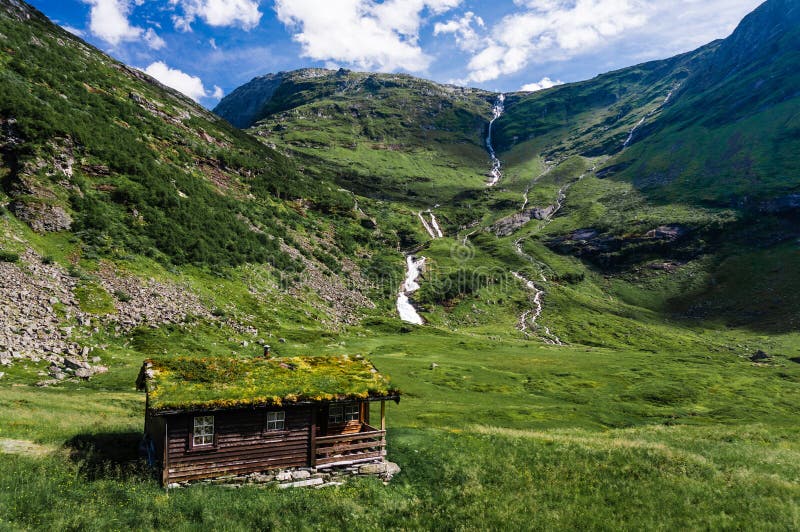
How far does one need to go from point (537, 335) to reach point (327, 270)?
58193 millimetres

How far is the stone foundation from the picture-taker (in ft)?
73.6

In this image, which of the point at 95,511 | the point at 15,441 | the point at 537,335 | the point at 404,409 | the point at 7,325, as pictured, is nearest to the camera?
the point at 95,511

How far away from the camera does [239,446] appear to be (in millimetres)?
22828

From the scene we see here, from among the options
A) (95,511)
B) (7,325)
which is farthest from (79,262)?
(95,511)

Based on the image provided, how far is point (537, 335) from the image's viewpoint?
112 metres

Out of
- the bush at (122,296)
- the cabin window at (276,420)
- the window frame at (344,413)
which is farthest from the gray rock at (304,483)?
the bush at (122,296)

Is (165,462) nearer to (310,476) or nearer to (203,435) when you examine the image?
(203,435)

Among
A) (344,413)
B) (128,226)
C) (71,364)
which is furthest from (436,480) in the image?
(128,226)

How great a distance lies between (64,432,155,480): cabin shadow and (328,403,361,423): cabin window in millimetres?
9638

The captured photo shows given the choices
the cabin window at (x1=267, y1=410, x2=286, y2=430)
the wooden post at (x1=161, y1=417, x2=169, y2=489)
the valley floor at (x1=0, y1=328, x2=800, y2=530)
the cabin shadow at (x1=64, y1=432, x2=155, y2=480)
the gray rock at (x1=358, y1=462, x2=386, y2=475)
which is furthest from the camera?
the gray rock at (x1=358, y1=462, x2=386, y2=475)

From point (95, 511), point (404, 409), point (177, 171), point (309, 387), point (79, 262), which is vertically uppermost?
point (177, 171)

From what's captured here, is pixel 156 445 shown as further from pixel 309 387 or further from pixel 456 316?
pixel 456 316

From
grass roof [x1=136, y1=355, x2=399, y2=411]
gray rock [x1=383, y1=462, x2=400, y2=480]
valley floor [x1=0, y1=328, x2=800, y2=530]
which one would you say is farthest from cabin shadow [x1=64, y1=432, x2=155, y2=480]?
gray rock [x1=383, y1=462, x2=400, y2=480]

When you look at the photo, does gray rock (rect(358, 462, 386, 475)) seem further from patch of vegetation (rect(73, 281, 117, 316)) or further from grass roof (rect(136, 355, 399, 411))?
patch of vegetation (rect(73, 281, 117, 316))
